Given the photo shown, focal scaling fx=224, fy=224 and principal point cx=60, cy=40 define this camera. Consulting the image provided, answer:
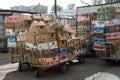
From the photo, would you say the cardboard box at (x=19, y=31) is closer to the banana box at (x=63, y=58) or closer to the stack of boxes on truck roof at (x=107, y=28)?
the banana box at (x=63, y=58)

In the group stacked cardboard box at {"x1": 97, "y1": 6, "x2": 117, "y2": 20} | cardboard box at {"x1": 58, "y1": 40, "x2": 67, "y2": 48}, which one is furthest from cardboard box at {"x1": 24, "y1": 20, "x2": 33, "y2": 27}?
stacked cardboard box at {"x1": 97, "y1": 6, "x2": 117, "y2": 20}

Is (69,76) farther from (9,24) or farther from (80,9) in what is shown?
(80,9)

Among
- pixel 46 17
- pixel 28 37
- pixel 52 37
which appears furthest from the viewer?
pixel 46 17

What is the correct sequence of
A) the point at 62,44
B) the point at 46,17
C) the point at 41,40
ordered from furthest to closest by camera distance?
the point at 46,17, the point at 62,44, the point at 41,40

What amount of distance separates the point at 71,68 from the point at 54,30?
2.19m

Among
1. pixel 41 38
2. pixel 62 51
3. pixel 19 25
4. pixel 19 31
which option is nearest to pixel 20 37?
pixel 19 31

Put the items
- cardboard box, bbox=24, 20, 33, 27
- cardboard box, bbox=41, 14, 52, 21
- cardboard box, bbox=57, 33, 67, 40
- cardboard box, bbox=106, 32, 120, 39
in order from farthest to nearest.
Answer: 1. cardboard box, bbox=106, 32, 120, 39
2. cardboard box, bbox=41, 14, 52, 21
3. cardboard box, bbox=24, 20, 33, 27
4. cardboard box, bbox=57, 33, 67, 40

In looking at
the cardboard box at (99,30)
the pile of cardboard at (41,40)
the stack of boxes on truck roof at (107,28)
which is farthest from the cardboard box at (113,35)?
the pile of cardboard at (41,40)

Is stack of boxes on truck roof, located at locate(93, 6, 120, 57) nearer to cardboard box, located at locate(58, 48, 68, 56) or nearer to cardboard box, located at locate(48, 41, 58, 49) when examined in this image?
cardboard box, located at locate(58, 48, 68, 56)

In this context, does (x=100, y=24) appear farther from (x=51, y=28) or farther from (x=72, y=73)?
(x=51, y=28)

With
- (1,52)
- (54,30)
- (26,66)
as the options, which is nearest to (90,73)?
(54,30)

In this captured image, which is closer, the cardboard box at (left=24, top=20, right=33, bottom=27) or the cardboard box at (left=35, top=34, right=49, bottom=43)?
the cardboard box at (left=35, top=34, right=49, bottom=43)

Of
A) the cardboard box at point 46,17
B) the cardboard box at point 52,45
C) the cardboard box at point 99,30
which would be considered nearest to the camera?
the cardboard box at point 52,45

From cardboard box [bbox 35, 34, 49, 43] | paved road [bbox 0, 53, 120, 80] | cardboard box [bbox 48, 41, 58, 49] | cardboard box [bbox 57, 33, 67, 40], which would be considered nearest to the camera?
cardboard box [bbox 35, 34, 49, 43]
